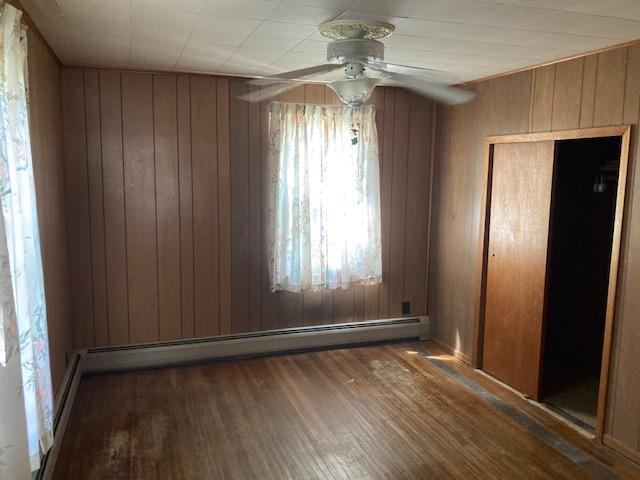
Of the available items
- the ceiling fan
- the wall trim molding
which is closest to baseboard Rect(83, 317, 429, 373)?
the wall trim molding

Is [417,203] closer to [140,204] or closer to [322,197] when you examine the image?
[322,197]

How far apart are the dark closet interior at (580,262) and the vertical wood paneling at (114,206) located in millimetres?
3167

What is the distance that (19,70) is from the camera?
6.55ft

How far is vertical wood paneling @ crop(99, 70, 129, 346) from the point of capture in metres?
3.89

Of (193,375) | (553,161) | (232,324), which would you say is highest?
(553,161)

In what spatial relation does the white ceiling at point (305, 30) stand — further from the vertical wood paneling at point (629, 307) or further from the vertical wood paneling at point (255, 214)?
the vertical wood paneling at point (255, 214)

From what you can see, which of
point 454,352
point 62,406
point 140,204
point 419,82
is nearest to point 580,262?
point 454,352

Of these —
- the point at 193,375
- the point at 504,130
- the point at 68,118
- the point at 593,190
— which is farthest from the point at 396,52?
the point at 193,375

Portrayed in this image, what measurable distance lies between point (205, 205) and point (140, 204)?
18.7 inches

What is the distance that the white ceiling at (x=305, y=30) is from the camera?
2.27 m

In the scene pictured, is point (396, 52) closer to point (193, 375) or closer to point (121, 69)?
point (121, 69)

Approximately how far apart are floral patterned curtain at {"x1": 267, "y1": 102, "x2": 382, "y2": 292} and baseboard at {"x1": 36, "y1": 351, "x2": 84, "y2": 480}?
154cm

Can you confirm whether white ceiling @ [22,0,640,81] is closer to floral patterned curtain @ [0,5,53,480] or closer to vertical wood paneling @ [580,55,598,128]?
vertical wood paneling @ [580,55,598,128]

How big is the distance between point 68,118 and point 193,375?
2027 mm
